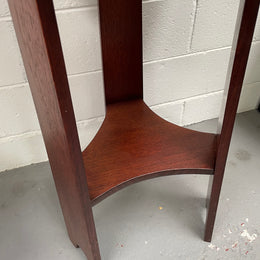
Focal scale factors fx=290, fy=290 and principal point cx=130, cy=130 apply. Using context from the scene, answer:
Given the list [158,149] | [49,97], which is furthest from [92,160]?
[49,97]

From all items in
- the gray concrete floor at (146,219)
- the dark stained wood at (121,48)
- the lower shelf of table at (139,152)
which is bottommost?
the gray concrete floor at (146,219)

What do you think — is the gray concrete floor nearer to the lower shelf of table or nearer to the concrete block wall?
the concrete block wall

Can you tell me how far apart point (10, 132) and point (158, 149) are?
0.61m

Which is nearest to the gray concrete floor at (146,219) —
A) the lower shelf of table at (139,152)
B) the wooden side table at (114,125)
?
the wooden side table at (114,125)

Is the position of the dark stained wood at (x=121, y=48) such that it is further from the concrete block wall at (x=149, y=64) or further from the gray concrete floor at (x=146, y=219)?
the gray concrete floor at (x=146, y=219)

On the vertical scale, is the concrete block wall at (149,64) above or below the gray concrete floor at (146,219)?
above

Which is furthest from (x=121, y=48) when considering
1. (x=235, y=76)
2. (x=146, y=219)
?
(x=146, y=219)

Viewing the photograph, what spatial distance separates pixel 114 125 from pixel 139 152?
14cm

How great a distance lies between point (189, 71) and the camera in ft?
3.88

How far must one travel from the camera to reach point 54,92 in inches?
17.2

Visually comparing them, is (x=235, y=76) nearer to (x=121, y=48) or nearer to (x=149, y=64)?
(x=121, y=48)

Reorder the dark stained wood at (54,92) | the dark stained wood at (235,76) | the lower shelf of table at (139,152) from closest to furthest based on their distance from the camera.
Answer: the dark stained wood at (54,92) < the dark stained wood at (235,76) < the lower shelf of table at (139,152)

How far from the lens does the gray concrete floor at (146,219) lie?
899 mm

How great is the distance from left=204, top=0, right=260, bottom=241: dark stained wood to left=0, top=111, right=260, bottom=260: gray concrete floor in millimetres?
232
